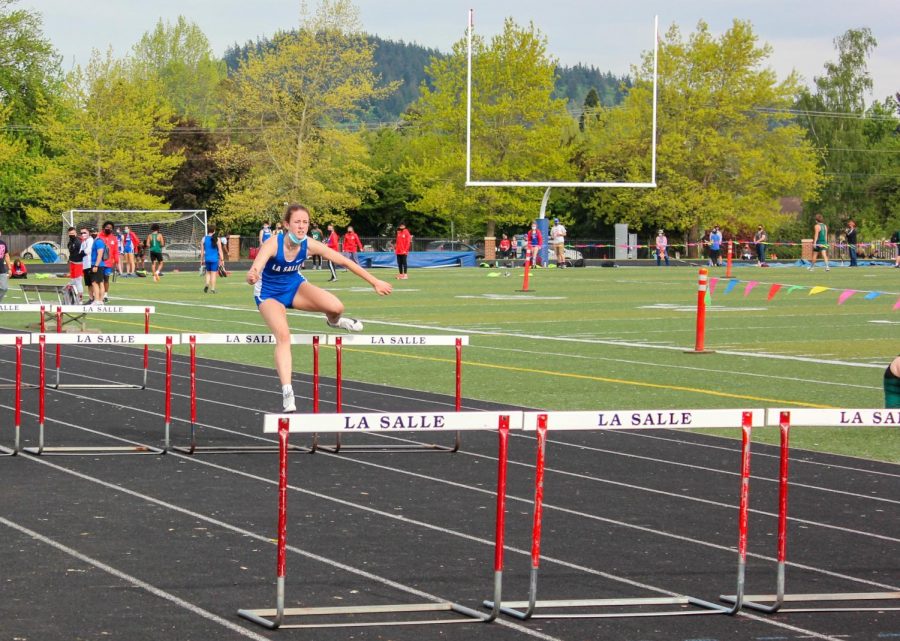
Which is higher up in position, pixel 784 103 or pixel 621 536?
pixel 784 103

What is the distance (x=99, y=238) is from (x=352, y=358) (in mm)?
10999

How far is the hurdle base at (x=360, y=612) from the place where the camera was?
250 inches

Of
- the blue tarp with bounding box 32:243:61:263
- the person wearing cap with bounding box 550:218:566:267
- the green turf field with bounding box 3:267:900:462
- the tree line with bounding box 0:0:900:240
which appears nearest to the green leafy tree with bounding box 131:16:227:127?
the tree line with bounding box 0:0:900:240

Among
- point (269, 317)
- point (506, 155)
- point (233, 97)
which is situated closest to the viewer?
point (269, 317)

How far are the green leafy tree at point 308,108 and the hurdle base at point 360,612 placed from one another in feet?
246

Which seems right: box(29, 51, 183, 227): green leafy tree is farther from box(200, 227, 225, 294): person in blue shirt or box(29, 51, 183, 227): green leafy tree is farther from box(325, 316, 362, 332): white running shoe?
box(325, 316, 362, 332): white running shoe

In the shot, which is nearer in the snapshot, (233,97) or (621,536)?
(621,536)

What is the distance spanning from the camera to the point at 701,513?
9.03 meters

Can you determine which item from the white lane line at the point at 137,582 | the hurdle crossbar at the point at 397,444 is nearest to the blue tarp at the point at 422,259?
the hurdle crossbar at the point at 397,444

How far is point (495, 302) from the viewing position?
33.3 m

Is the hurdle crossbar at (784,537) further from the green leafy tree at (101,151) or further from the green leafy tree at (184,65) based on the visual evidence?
the green leafy tree at (184,65)

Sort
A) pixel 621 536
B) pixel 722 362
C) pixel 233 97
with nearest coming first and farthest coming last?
pixel 621 536
pixel 722 362
pixel 233 97

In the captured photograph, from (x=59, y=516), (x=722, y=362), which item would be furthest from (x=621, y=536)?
(x=722, y=362)

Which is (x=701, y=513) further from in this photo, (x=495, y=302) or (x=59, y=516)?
(x=495, y=302)
